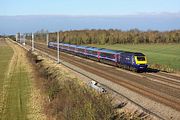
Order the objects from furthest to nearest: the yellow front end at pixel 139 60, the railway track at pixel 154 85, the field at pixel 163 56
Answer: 1. the field at pixel 163 56
2. the yellow front end at pixel 139 60
3. the railway track at pixel 154 85

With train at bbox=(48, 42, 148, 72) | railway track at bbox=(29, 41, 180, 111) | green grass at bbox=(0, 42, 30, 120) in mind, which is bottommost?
green grass at bbox=(0, 42, 30, 120)

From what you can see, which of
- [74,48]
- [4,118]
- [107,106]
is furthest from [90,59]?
[107,106]

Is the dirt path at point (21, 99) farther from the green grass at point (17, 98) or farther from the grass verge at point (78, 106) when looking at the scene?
the grass verge at point (78, 106)

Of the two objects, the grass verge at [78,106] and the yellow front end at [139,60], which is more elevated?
the yellow front end at [139,60]

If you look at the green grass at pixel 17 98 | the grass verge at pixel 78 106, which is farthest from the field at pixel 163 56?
the grass verge at pixel 78 106

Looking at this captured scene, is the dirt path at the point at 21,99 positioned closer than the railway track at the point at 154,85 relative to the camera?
Yes

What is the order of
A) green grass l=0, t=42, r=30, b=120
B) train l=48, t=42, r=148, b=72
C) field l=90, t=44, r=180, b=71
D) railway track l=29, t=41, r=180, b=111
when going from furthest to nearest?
1. field l=90, t=44, r=180, b=71
2. train l=48, t=42, r=148, b=72
3. railway track l=29, t=41, r=180, b=111
4. green grass l=0, t=42, r=30, b=120

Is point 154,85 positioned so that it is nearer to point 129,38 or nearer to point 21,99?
point 21,99

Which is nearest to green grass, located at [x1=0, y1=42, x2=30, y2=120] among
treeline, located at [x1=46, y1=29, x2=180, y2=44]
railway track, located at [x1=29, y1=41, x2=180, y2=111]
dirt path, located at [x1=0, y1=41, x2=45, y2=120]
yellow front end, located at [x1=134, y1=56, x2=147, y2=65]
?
dirt path, located at [x1=0, y1=41, x2=45, y2=120]

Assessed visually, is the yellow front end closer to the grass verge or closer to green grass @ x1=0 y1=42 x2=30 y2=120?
green grass @ x1=0 y1=42 x2=30 y2=120

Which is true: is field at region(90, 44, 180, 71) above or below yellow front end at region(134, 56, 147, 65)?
below

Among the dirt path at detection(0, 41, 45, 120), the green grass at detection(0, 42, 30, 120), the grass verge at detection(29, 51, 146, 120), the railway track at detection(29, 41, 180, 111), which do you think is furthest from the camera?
the railway track at detection(29, 41, 180, 111)

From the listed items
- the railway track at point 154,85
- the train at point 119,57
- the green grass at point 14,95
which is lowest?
the green grass at point 14,95

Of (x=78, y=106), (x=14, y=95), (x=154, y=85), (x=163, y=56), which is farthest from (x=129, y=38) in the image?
(x=78, y=106)
